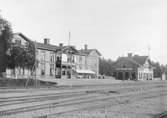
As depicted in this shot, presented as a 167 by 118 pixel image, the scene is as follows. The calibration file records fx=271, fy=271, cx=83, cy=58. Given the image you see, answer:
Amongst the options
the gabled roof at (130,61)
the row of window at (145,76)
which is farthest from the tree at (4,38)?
the row of window at (145,76)

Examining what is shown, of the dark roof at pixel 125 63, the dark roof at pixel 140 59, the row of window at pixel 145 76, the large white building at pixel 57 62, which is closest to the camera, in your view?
the large white building at pixel 57 62

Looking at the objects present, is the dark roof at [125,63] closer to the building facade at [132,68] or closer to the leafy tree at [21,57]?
the building facade at [132,68]

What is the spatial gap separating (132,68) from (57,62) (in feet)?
107

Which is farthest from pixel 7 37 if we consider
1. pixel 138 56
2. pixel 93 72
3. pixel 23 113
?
pixel 138 56

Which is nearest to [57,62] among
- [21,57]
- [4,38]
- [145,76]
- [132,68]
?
[21,57]

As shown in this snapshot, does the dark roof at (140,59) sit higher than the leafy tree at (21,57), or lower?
higher

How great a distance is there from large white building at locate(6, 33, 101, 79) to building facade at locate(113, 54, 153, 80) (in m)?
18.7

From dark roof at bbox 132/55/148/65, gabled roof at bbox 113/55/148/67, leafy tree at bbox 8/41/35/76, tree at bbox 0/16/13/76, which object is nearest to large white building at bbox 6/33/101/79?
leafy tree at bbox 8/41/35/76

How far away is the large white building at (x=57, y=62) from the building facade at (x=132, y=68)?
18.7 metres

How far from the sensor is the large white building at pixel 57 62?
5644 centimetres

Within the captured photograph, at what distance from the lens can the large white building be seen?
56438 millimetres

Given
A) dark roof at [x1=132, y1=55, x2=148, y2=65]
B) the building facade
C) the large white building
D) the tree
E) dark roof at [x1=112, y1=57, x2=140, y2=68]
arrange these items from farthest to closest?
dark roof at [x1=132, y1=55, x2=148, y2=65]
dark roof at [x1=112, y1=57, x2=140, y2=68]
the building facade
the large white building
the tree

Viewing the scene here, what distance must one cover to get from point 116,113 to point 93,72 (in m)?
57.4

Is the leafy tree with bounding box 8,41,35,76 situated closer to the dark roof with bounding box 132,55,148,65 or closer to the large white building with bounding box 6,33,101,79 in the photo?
the large white building with bounding box 6,33,101,79
